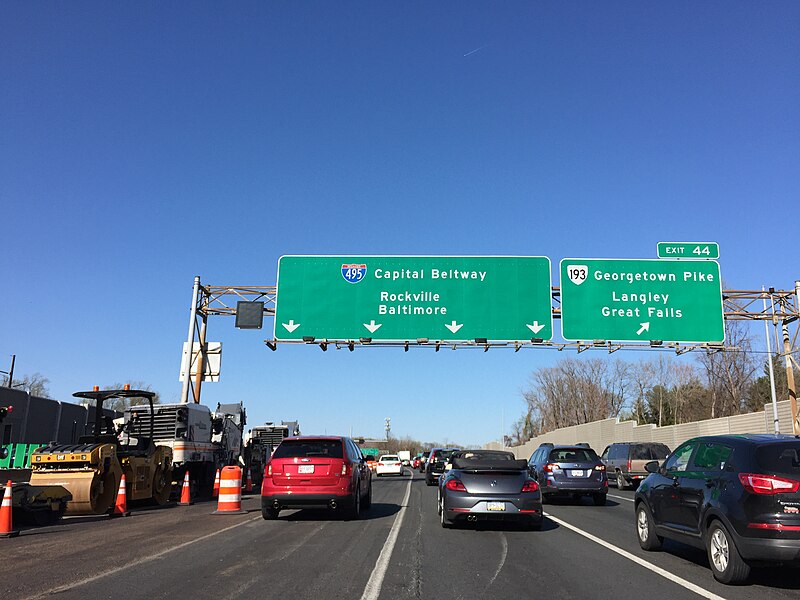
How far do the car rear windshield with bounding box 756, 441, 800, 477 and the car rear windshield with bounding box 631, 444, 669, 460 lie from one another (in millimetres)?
18859

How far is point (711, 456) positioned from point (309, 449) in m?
7.83

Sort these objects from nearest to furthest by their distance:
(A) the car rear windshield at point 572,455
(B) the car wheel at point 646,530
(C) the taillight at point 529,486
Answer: (B) the car wheel at point 646,530, (C) the taillight at point 529,486, (A) the car rear windshield at point 572,455

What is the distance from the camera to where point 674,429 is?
35.8m

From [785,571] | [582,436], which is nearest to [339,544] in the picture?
[785,571]

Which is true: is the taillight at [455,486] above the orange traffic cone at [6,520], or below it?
above

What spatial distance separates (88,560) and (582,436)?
Result: 52.7 metres

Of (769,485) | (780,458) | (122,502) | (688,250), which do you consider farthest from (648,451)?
(769,485)

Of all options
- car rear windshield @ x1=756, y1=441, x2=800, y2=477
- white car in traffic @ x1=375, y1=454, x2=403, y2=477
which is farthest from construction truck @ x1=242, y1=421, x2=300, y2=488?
car rear windshield @ x1=756, y1=441, x2=800, y2=477

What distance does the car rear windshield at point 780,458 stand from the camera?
24.1 feet

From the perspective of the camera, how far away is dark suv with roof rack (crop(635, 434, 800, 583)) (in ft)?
23.1

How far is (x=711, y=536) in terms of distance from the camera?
7961 mm

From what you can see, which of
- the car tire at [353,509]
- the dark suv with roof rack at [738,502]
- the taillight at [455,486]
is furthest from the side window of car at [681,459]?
the car tire at [353,509]

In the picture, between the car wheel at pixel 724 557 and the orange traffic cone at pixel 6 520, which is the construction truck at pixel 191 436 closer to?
the orange traffic cone at pixel 6 520

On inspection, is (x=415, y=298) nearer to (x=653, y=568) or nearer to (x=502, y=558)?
(x=502, y=558)
